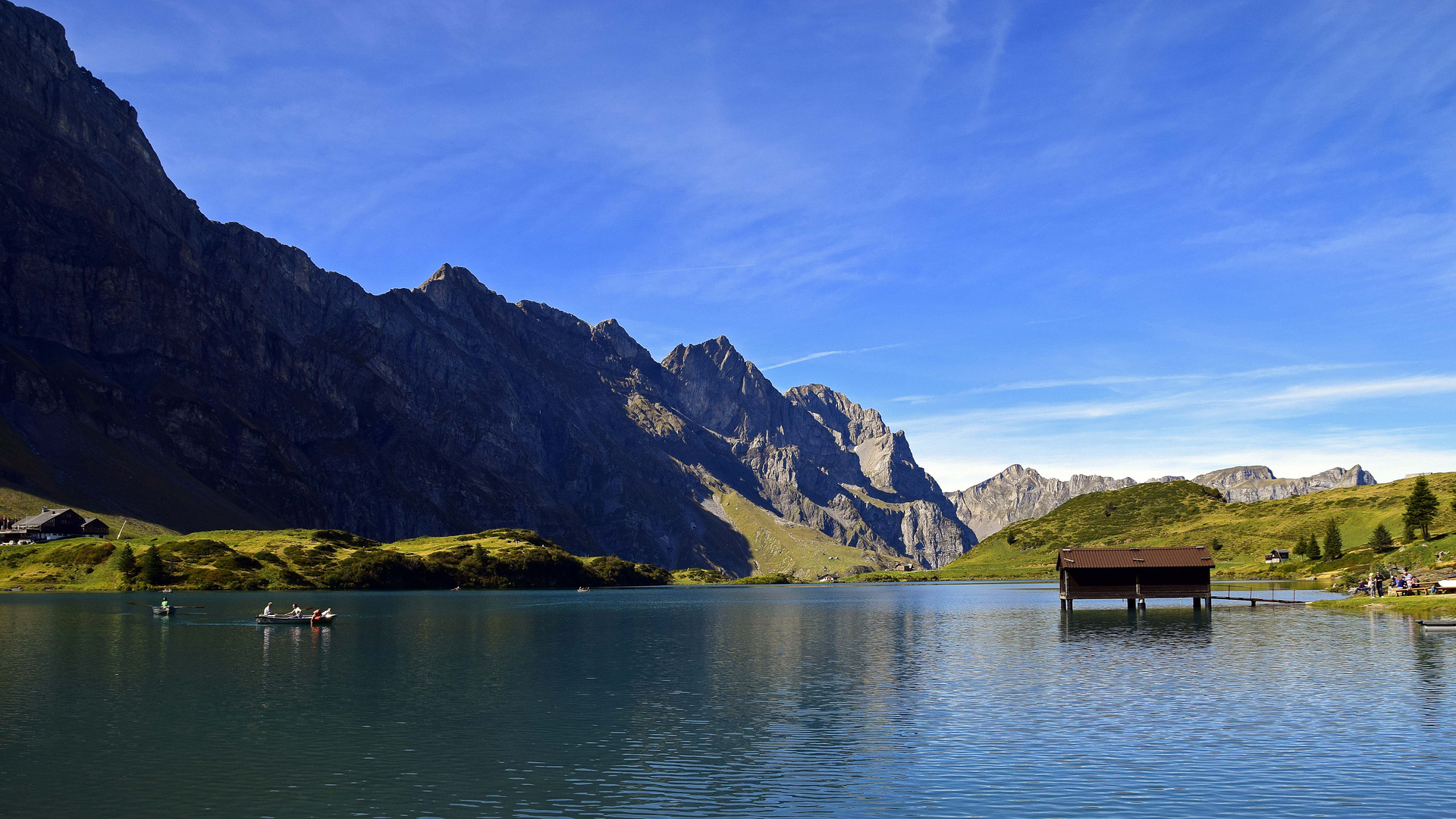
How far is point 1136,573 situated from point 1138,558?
7.59 feet

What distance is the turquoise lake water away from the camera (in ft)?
98.5

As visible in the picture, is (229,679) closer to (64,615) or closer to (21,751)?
(21,751)

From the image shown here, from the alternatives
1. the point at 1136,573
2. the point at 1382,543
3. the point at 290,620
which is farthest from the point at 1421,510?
the point at 290,620

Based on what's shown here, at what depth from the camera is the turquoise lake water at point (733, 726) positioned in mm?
30031

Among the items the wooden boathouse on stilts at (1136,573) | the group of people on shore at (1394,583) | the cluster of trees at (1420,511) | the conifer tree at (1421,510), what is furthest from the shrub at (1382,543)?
the wooden boathouse on stilts at (1136,573)

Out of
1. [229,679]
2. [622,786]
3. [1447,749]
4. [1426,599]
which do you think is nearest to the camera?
[622,786]

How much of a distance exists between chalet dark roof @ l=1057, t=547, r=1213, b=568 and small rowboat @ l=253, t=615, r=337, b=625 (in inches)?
3543

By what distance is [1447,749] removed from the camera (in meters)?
35.8

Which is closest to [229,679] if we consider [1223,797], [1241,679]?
[1223,797]

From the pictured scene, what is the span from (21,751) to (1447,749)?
53.3 m

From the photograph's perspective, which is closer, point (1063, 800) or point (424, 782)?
point (1063, 800)

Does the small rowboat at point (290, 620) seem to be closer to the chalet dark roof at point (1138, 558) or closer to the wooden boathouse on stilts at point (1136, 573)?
the chalet dark roof at point (1138, 558)

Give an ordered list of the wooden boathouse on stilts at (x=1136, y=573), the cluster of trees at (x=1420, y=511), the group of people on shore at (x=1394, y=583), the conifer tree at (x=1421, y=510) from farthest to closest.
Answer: the cluster of trees at (x=1420, y=511) < the conifer tree at (x=1421, y=510) < the wooden boathouse on stilts at (x=1136, y=573) < the group of people on shore at (x=1394, y=583)

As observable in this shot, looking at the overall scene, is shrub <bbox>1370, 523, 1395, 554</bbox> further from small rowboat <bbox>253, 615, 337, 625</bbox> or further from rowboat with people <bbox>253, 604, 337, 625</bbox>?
small rowboat <bbox>253, 615, 337, 625</bbox>
